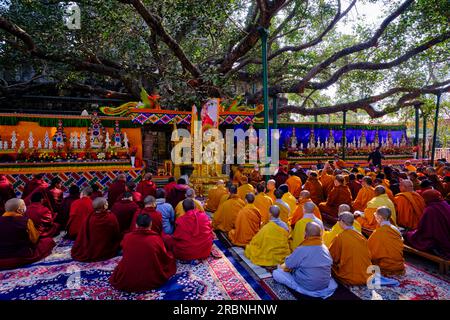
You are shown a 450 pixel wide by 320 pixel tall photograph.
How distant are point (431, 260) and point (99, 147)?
37.3 ft

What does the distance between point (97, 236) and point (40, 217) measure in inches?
65.7

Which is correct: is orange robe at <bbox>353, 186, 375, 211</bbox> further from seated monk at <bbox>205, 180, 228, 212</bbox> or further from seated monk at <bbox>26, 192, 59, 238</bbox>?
seated monk at <bbox>26, 192, 59, 238</bbox>

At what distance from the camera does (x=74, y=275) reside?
14.9 ft

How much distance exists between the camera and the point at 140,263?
13.1ft

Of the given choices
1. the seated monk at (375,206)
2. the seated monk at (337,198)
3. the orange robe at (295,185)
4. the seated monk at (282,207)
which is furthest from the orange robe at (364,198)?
the seated monk at (282,207)

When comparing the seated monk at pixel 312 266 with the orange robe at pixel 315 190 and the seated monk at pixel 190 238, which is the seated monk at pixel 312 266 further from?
the orange robe at pixel 315 190

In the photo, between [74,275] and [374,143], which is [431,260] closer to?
[74,275]

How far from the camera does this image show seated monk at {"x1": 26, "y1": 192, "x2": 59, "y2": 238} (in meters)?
5.71

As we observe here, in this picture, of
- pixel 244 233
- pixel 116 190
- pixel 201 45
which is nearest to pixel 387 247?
pixel 244 233

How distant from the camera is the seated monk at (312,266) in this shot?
372cm

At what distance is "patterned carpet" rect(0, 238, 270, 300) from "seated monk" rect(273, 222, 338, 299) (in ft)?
1.70

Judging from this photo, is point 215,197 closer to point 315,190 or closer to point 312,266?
point 315,190

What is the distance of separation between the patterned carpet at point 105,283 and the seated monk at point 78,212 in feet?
3.16

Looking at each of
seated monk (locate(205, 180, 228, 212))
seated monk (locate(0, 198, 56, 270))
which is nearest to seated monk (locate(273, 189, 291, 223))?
seated monk (locate(205, 180, 228, 212))
